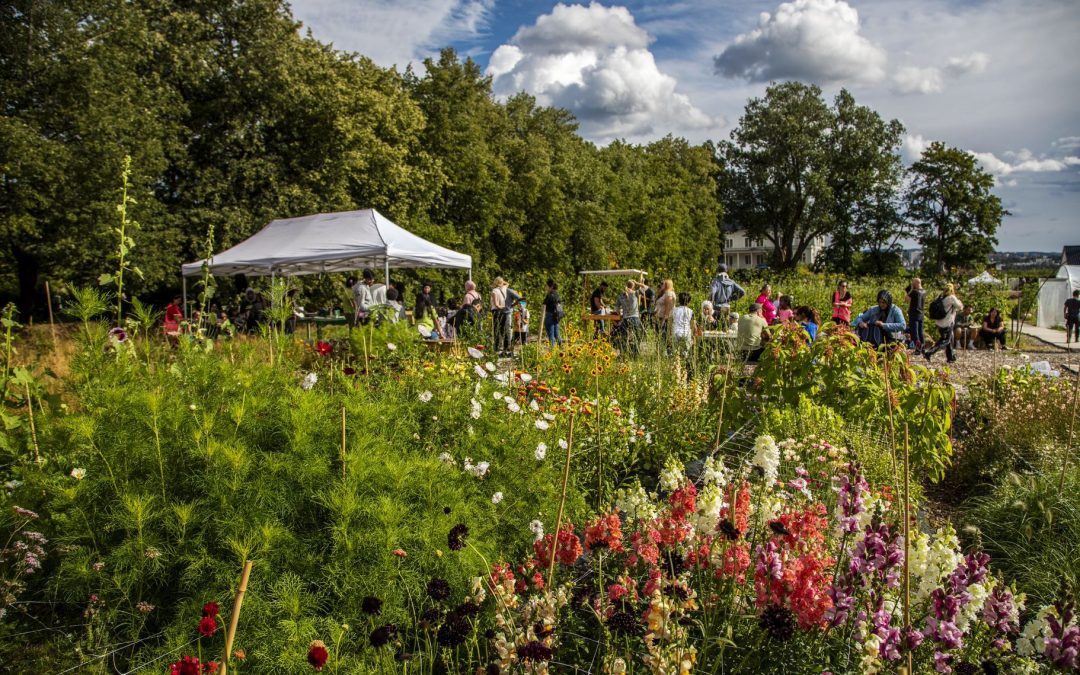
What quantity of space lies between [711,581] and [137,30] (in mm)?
22034

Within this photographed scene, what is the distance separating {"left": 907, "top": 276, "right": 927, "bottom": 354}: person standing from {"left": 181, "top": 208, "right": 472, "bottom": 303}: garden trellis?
8.73 metres

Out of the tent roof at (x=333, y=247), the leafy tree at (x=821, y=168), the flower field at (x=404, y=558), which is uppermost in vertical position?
the leafy tree at (x=821, y=168)

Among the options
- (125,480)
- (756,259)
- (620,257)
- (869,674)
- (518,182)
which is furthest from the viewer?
(756,259)

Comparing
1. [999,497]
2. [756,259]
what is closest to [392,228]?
[999,497]

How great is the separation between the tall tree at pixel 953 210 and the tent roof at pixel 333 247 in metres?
42.1

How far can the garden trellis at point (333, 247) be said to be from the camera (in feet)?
41.0

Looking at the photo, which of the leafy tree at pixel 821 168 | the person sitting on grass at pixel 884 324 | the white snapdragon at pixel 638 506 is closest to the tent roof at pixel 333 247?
the person sitting on grass at pixel 884 324

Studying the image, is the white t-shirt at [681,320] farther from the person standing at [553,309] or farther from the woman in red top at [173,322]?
the woman in red top at [173,322]

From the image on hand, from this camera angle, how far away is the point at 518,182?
2980cm

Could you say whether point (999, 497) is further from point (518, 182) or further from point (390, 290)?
point (518, 182)

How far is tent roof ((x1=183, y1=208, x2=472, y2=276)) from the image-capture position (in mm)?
12492

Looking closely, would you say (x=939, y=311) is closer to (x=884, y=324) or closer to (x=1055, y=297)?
(x=884, y=324)

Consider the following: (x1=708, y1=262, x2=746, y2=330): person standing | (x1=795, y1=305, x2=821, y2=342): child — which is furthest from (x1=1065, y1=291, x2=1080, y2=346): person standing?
(x1=795, y1=305, x2=821, y2=342): child

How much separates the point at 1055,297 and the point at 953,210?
22.9 metres
